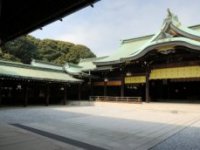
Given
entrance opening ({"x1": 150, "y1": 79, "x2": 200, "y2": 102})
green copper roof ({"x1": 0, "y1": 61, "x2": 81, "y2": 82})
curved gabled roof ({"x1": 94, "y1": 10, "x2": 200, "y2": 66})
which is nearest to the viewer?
curved gabled roof ({"x1": 94, "y1": 10, "x2": 200, "y2": 66})

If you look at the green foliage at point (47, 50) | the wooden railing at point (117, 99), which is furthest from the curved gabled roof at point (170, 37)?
the green foliage at point (47, 50)

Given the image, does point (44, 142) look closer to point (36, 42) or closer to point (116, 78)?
point (116, 78)

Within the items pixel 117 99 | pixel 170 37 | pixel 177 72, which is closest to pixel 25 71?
pixel 117 99

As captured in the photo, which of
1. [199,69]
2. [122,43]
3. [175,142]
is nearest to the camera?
[175,142]

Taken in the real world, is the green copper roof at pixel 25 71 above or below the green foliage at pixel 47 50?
below

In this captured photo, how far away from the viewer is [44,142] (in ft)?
23.0

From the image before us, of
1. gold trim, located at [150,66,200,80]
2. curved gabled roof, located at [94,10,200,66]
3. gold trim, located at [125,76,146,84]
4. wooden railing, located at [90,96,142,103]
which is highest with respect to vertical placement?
curved gabled roof, located at [94,10,200,66]

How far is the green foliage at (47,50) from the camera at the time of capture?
48719 mm

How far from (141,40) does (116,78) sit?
24.8 feet

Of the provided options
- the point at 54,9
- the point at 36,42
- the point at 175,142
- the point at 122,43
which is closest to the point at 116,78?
the point at 122,43

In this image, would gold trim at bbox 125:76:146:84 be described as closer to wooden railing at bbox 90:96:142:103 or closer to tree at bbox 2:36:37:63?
wooden railing at bbox 90:96:142:103

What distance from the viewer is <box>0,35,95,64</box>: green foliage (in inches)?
1918

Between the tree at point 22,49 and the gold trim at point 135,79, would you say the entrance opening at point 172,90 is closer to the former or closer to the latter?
the gold trim at point 135,79

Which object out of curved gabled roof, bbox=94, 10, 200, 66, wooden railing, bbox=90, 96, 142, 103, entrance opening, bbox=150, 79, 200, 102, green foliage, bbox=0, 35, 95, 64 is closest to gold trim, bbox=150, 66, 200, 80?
curved gabled roof, bbox=94, 10, 200, 66
